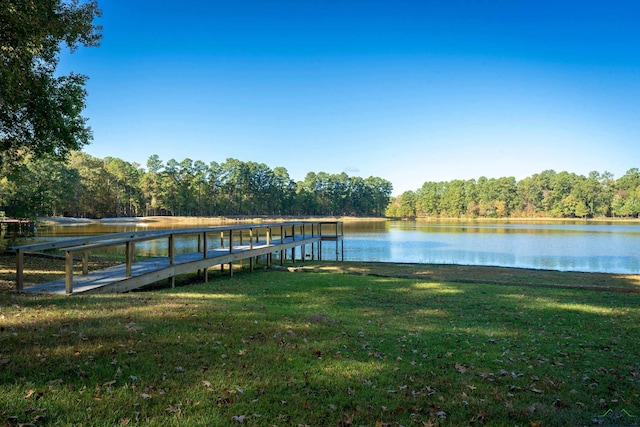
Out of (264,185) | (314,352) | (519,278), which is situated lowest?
(519,278)

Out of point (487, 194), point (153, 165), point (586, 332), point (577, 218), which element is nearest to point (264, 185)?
point (153, 165)

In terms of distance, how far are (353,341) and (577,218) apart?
12387 centimetres

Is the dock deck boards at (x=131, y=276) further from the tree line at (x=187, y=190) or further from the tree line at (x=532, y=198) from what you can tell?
the tree line at (x=532, y=198)

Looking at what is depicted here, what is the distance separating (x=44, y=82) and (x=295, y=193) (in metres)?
99.2

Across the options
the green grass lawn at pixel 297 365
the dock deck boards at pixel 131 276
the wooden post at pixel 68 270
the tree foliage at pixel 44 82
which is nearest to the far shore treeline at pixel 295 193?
the tree foliage at pixel 44 82

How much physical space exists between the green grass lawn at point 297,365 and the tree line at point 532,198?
376ft

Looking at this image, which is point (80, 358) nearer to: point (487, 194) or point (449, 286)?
point (449, 286)

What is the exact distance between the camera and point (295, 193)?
362ft

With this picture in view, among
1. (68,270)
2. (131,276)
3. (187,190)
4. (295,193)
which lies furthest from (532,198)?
(68,270)

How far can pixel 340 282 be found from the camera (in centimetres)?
1255

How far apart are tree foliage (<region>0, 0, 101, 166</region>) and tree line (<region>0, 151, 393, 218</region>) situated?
48361 millimetres

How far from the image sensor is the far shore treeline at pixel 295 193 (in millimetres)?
81062

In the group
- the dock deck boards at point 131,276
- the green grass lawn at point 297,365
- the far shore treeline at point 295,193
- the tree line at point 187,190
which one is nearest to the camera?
the green grass lawn at point 297,365

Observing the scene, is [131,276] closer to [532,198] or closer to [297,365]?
[297,365]
